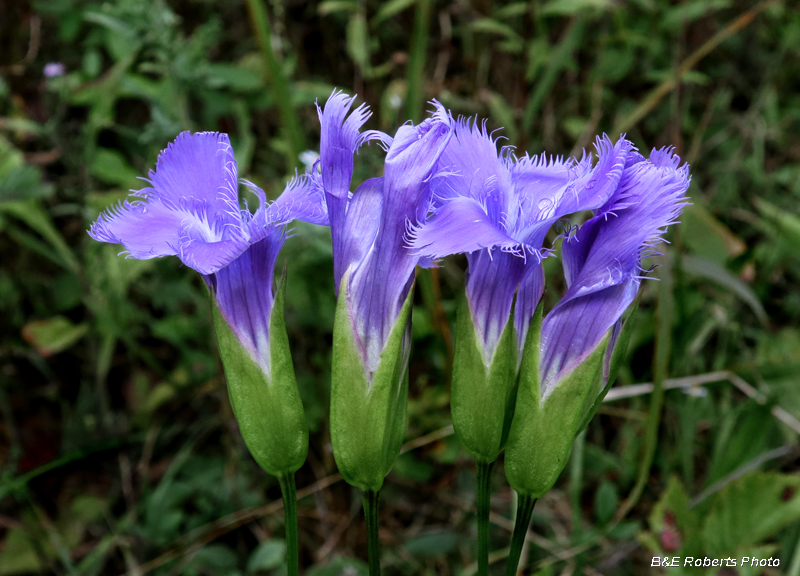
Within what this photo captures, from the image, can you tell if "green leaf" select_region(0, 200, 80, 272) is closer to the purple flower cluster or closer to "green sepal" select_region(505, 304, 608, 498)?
the purple flower cluster

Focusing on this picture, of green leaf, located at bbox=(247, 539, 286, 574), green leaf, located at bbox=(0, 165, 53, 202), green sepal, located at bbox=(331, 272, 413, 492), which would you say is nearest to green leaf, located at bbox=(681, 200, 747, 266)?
green leaf, located at bbox=(247, 539, 286, 574)

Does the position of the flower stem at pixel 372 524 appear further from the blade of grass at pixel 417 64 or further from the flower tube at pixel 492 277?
the blade of grass at pixel 417 64

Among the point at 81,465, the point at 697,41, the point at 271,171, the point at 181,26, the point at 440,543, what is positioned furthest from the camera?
the point at 697,41

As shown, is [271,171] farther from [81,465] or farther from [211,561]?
[211,561]

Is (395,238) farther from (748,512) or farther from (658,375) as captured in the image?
(748,512)

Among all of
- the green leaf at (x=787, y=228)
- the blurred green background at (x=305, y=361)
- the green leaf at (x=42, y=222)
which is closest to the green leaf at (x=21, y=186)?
the blurred green background at (x=305, y=361)

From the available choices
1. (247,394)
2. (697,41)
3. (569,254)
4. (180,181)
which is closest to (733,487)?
(569,254)

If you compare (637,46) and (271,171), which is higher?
(637,46)
